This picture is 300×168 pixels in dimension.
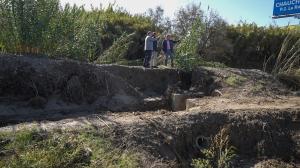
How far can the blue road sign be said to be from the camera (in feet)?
58.6

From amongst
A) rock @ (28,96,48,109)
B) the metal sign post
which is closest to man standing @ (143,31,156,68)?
rock @ (28,96,48,109)

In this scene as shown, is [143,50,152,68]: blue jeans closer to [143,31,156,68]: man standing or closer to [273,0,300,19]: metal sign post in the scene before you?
[143,31,156,68]: man standing

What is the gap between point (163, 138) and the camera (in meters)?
8.06

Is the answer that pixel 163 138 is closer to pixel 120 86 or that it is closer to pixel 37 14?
pixel 120 86

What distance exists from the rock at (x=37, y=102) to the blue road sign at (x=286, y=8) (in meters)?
10.9

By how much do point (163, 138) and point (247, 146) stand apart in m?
1.65

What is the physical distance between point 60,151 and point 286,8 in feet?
44.1

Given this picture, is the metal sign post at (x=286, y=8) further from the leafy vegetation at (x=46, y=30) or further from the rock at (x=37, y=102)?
the rock at (x=37, y=102)

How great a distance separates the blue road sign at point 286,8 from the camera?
58.6 ft

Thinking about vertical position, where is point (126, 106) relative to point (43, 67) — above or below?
below

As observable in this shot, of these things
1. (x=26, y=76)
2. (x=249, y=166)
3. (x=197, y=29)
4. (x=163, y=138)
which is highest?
(x=197, y=29)

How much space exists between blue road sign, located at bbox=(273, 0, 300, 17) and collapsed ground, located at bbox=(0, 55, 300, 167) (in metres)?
4.92

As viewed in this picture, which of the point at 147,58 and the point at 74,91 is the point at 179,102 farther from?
the point at 147,58

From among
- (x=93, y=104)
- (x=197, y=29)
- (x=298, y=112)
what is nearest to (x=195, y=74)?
(x=197, y=29)
